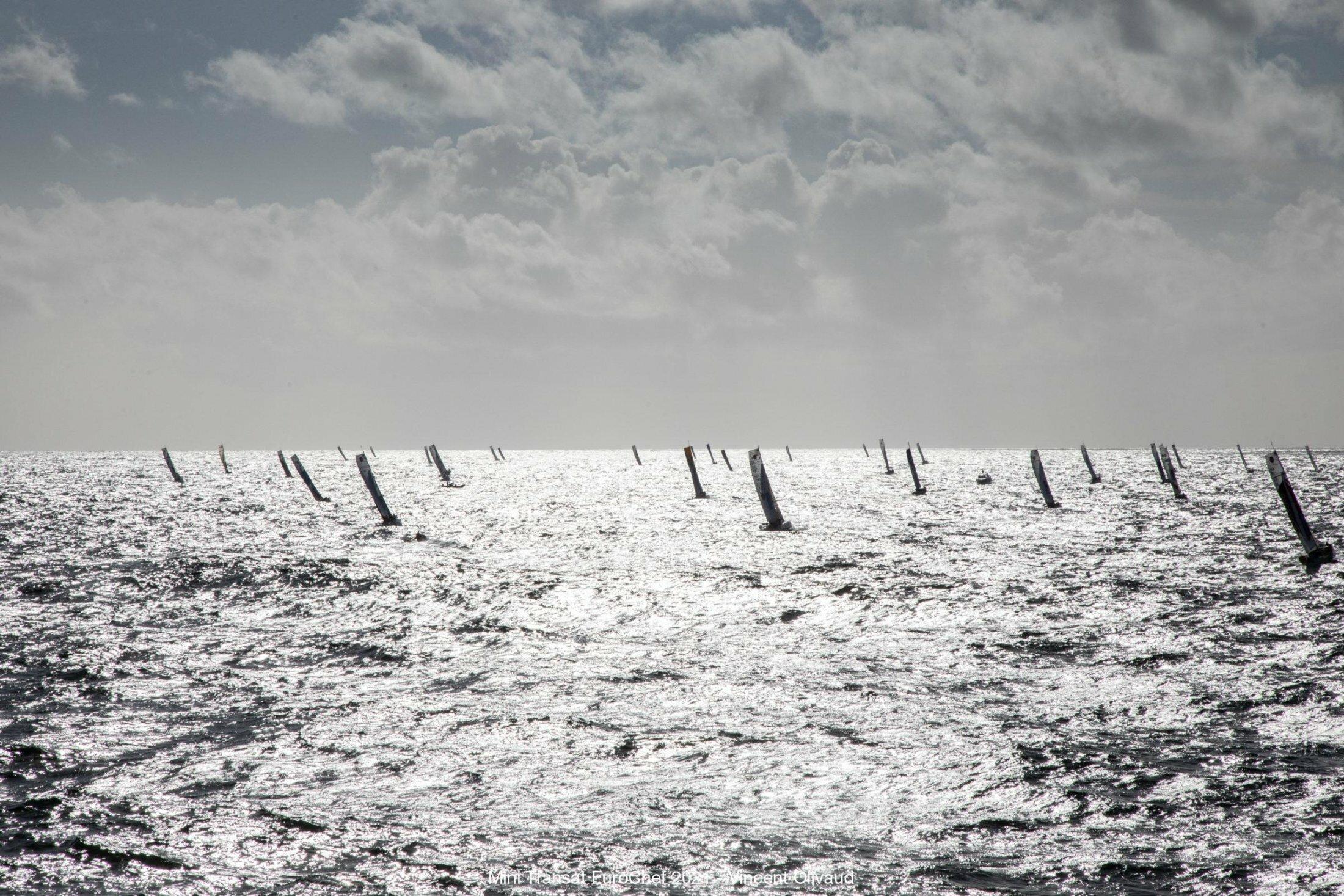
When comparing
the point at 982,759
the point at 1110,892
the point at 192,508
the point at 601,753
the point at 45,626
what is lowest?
the point at 1110,892

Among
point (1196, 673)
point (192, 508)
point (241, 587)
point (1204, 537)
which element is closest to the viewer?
point (1196, 673)

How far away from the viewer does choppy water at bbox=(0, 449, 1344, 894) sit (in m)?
4.92

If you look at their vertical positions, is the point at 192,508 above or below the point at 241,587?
above

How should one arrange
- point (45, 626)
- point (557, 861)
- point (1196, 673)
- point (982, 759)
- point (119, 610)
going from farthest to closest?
1. point (119, 610)
2. point (45, 626)
3. point (1196, 673)
4. point (982, 759)
5. point (557, 861)

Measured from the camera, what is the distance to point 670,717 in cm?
774

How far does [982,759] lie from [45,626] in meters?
11.0

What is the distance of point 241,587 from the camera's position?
13.5 meters

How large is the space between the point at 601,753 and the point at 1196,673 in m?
6.24

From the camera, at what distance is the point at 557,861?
489 cm

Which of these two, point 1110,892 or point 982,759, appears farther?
point 982,759

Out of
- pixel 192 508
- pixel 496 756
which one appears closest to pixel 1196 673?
pixel 496 756

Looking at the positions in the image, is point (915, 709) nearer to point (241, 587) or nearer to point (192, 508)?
point (241, 587)

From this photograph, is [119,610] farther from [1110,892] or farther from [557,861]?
[1110,892]

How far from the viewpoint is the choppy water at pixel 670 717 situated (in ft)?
16.1
